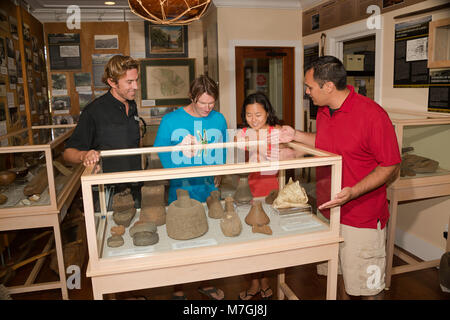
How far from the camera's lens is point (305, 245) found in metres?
1.68

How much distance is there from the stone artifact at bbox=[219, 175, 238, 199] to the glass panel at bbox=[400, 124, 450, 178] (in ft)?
5.65

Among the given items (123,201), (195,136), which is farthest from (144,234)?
(195,136)

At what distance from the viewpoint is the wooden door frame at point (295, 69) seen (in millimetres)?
5207

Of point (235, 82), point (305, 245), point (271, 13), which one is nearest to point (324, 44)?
point (271, 13)

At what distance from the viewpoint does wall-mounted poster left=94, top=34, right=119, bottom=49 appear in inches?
225

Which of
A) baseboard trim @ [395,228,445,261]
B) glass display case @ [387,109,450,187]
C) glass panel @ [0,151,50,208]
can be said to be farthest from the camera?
baseboard trim @ [395,228,445,261]

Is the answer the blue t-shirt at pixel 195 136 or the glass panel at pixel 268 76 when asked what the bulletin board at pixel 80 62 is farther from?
the blue t-shirt at pixel 195 136

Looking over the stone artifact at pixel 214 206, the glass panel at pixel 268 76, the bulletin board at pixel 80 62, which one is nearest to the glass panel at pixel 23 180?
the stone artifact at pixel 214 206

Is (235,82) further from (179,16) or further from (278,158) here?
(278,158)

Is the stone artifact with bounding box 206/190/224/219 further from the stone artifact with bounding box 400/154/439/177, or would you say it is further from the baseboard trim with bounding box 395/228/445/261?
the baseboard trim with bounding box 395/228/445/261

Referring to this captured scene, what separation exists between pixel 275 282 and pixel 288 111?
3.20 metres

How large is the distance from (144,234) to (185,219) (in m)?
0.19

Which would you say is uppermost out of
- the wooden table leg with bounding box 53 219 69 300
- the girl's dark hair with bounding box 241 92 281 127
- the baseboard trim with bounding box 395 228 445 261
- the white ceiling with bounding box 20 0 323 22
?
the white ceiling with bounding box 20 0 323 22

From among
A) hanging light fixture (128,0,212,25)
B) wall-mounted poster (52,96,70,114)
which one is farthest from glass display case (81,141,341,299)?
wall-mounted poster (52,96,70,114)
